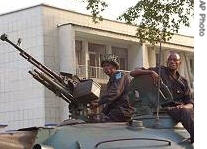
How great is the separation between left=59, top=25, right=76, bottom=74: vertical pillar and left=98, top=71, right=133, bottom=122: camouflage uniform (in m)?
20.4

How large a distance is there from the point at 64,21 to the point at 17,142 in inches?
910

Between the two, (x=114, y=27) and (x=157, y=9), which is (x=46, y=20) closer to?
(x=114, y=27)

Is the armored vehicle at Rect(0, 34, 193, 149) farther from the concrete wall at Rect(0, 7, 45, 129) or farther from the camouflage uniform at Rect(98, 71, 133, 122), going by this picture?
the concrete wall at Rect(0, 7, 45, 129)

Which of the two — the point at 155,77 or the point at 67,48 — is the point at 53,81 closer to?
the point at 155,77

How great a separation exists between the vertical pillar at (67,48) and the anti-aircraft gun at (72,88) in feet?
62.2

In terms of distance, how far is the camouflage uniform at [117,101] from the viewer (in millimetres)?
5891

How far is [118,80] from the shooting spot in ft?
19.7

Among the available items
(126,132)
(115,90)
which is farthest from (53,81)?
(126,132)

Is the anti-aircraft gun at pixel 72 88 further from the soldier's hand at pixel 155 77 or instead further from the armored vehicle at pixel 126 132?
the soldier's hand at pixel 155 77

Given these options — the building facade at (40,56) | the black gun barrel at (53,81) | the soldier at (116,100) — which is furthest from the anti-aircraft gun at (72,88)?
the building facade at (40,56)

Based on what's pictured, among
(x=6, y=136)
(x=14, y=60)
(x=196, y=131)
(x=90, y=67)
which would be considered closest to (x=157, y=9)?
(x=6, y=136)

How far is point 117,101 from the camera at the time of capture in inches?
236

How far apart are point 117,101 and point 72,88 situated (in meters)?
1.17

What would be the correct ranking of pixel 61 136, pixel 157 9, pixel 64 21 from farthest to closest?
pixel 64 21 → pixel 157 9 → pixel 61 136
